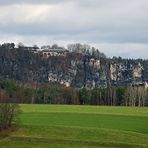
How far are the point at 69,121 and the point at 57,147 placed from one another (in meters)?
24.3

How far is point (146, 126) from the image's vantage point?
2660 inches

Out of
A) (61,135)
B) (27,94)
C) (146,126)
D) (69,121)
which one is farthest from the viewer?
(27,94)

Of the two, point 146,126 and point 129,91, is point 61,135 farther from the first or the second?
point 129,91

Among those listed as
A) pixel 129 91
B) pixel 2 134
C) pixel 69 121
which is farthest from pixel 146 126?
pixel 129 91

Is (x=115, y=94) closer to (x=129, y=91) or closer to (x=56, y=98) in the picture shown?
(x=129, y=91)

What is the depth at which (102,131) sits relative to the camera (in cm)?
5569

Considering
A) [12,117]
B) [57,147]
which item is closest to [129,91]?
[12,117]

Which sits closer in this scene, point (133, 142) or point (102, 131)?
point (133, 142)

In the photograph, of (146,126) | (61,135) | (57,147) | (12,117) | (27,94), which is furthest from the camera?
(27,94)

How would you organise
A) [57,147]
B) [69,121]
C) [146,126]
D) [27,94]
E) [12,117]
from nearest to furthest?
[57,147] → [12,117] → [146,126] → [69,121] → [27,94]

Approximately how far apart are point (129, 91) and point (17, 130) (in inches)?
4011

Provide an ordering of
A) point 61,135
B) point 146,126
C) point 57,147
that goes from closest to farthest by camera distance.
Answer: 1. point 57,147
2. point 61,135
3. point 146,126

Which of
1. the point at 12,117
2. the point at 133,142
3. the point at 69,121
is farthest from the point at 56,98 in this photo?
the point at 133,142

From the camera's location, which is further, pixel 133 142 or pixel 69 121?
pixel 69 121
